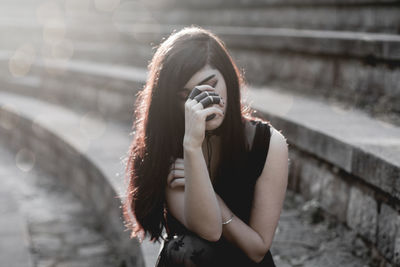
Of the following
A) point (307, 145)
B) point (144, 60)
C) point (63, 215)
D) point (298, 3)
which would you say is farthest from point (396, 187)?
point (144, 60)

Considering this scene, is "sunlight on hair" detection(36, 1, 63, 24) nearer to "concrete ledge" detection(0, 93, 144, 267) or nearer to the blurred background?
the blurred background

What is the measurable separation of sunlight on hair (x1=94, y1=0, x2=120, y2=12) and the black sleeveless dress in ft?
28.8

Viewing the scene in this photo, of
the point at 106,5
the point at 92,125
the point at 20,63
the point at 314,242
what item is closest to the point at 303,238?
the point at 314,242

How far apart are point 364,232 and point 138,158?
1180mm

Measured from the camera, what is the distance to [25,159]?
20.5 ft

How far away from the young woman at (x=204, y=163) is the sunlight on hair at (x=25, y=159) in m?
4.05

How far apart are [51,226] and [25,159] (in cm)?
230

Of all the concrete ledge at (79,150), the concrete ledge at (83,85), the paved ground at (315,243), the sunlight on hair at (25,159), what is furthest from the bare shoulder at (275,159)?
the sunlight on hair at (25,159)

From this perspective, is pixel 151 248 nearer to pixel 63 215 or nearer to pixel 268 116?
pixel 268 116

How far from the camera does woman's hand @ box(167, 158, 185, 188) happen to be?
6.80ft

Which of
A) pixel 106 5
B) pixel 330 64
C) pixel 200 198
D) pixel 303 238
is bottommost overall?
pixel 303 238

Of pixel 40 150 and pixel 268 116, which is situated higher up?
pixel 268 116

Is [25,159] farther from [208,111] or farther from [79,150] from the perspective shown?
[208,111]

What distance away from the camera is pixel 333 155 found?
2.81 meters
